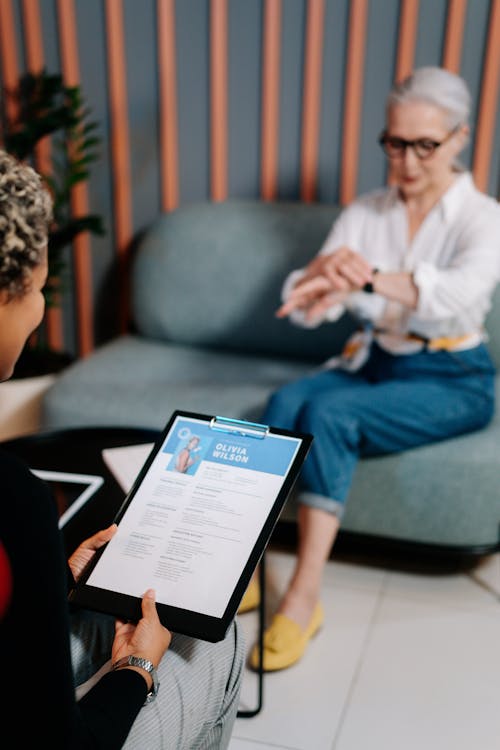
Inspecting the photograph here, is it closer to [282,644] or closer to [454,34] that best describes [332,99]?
[454,34]

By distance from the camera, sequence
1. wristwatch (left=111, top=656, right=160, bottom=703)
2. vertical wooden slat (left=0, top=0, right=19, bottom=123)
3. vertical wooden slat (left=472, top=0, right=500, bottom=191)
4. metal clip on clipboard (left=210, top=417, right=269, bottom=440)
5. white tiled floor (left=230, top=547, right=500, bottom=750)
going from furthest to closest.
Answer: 1. vertical wooden slat (left=0, top=0, right=19, bottom=123)
2. vertical wooden slat (left=472, top=0, right=500, bottom=191)
3. white tiled floor (left=230, top=547, right=500, bottom=750)
4. metal clip on clipboard (left=210, top=417, right=269, bottom=440)
5. wristwatch (left=111, top=656, right=160, bottom=703)

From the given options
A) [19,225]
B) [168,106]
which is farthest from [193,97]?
[19,225]

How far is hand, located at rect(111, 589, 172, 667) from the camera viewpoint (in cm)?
106

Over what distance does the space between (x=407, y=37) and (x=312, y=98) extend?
0.35 m

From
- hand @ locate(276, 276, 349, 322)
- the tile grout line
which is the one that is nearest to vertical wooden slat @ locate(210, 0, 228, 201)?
hand @ locate(276, 276, 349, 322)

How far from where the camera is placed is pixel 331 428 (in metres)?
1.90

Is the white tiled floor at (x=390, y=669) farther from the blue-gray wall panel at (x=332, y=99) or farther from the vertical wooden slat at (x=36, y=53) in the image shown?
the vertical wooden slat at (x=36, y=53)

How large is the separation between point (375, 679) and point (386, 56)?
1.89 m

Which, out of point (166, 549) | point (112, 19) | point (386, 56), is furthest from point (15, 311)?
point (112, 19)

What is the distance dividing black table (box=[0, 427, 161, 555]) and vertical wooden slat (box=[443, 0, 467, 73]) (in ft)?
5.01

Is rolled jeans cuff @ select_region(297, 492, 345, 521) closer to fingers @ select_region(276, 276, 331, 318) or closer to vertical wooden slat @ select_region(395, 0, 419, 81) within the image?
fingers @ select_region(276, 276, 331, 318)

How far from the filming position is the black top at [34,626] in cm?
79

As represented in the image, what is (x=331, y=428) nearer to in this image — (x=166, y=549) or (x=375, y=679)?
(x=375, y=679)

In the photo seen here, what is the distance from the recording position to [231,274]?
2643 millimetres
